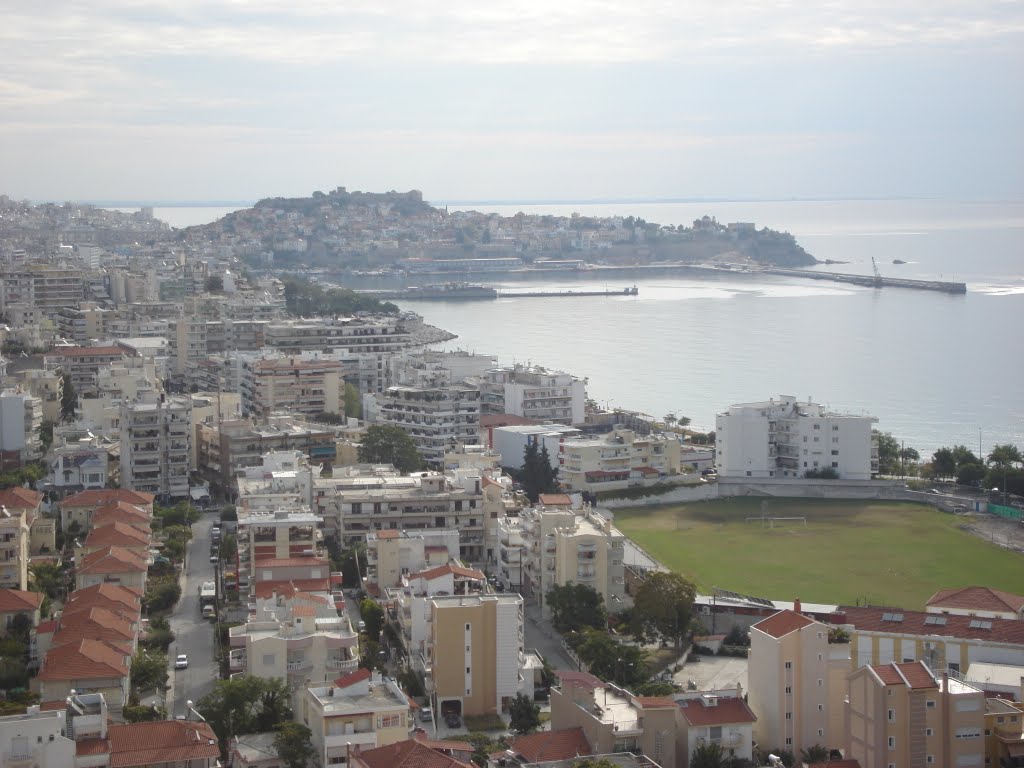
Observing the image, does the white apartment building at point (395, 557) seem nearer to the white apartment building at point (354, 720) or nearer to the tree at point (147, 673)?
the tree at point (147, 673)

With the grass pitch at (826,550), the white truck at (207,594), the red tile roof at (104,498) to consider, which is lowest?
the grass pitch at (826,550)

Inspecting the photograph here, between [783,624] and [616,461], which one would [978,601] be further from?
[616,461]

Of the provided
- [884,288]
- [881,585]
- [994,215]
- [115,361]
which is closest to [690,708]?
[881,585]

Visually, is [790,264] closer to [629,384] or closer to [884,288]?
[884,288]

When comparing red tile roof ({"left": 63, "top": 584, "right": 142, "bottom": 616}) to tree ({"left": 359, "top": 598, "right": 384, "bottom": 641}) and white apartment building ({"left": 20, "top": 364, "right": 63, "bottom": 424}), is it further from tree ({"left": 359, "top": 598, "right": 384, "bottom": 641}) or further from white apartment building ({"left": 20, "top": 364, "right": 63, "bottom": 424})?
white apartment building ({"left": 20, "top": 364, "right": 63, "bottom": 424})

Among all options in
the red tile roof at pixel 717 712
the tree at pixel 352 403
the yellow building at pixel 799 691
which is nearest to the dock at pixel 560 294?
the tree at pixel 352 403
